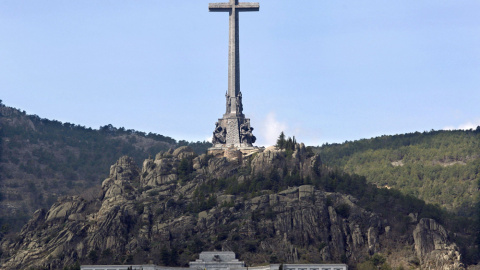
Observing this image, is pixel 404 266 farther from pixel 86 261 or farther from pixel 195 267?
pixel 86 261

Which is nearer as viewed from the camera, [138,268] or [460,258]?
[138,268]

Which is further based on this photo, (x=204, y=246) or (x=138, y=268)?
(x=204, y=246)

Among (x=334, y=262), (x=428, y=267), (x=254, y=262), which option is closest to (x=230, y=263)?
(x=254, y=262)

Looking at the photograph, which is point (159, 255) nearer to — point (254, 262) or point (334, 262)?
point (254, 262)

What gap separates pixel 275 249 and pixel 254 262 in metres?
5.36

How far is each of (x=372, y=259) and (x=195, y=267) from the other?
98.5 feet

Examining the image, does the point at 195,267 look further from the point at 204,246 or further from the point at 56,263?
the point at 56,263

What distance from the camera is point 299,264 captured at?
191m

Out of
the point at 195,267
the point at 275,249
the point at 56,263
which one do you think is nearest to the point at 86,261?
the point at 56,263

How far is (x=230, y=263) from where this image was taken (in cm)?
19238

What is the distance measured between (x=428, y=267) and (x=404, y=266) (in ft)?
12.9

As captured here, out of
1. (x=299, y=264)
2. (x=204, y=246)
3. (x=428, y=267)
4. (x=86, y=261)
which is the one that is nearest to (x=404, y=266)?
(x=428, y=267)

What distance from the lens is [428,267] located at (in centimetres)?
19750

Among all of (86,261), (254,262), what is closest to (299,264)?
(254,262)
